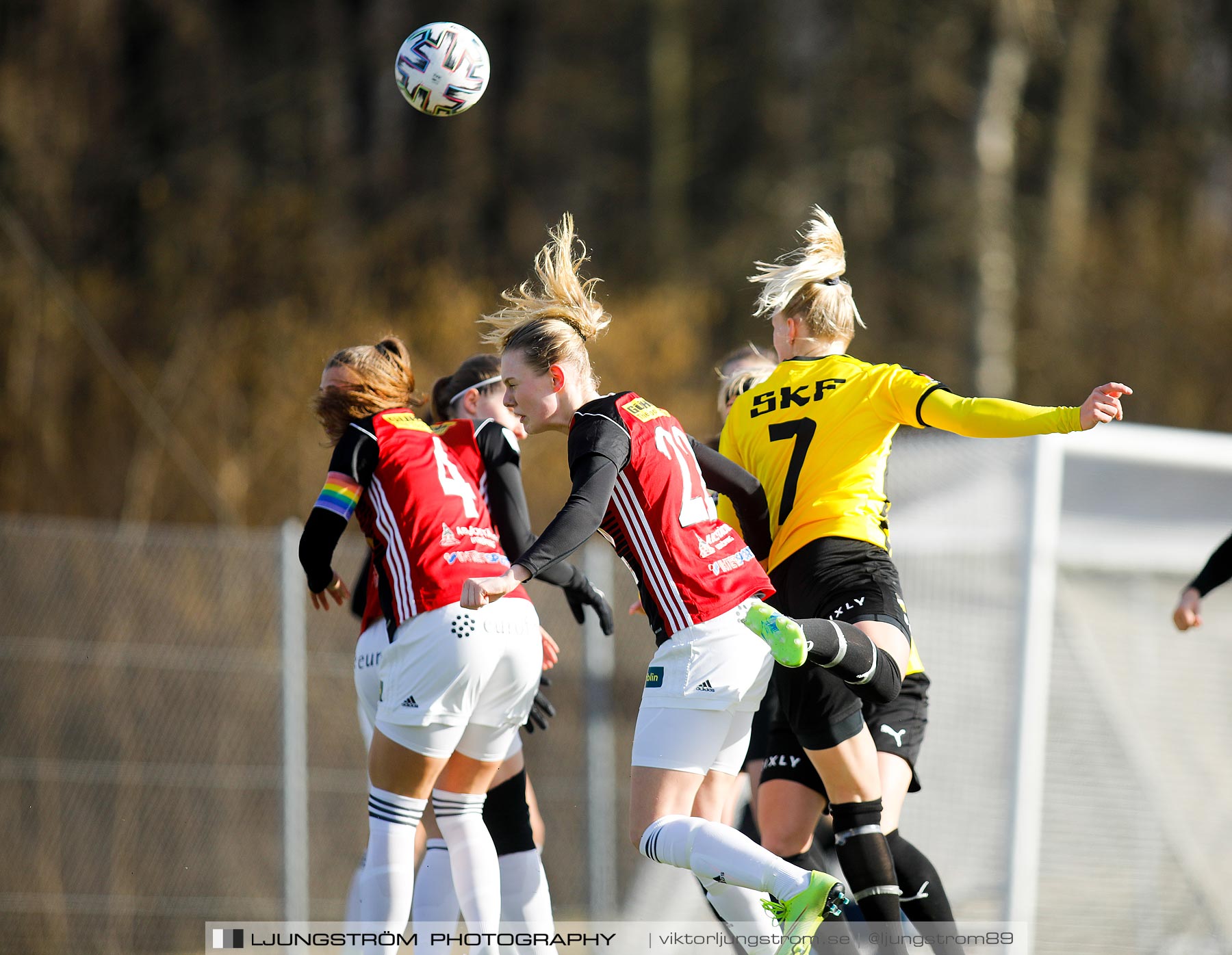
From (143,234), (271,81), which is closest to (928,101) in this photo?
(271,81)

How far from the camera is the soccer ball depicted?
4910 mm

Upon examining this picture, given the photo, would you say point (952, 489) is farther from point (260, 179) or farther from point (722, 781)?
point (260, 179)

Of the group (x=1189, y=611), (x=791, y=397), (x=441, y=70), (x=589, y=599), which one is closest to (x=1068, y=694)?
(x=1189, y=611)

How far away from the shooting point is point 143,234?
12.9m

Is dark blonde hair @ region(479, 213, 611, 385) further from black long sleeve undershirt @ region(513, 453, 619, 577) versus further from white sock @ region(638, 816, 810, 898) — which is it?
white sock @ region(638, 816, 810, 898)

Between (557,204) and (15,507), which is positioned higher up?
(557,204)

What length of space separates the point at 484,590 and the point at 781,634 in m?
0.75

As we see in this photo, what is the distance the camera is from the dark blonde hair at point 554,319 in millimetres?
3777

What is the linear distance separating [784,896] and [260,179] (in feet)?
39.8

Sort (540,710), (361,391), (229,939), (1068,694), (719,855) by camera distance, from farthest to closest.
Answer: (1068,694) < (229,939) < (540,710) < (361,391) < (719,855)

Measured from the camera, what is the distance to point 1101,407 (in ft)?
11.6

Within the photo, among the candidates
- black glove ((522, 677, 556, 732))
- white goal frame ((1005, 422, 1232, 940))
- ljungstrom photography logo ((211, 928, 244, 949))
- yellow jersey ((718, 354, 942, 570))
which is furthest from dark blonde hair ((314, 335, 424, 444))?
white goal frame ((1005, 422, 1232, 940))

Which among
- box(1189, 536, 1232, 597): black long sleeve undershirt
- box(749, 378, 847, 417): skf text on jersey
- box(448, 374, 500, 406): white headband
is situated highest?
box(448, 374, 500, 406): white headband

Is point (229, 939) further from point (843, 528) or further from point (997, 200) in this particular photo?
point (997, 200)
